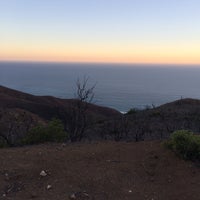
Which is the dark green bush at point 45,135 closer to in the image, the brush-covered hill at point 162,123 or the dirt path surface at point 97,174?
the dirt path surface at point 97,174

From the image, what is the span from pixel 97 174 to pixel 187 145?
171 centimetres

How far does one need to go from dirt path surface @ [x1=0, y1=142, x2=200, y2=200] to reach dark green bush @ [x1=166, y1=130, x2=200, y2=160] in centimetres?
17

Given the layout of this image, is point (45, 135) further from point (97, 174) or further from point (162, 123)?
point (162, 123)

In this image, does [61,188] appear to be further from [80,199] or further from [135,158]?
[135,158]

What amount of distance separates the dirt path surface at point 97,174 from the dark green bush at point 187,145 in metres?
0.17

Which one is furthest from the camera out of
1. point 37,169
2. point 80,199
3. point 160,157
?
point 160,157

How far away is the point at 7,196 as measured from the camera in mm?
6121

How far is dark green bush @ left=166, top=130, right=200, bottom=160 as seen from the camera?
7.18 metres

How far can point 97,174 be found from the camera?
6727mm

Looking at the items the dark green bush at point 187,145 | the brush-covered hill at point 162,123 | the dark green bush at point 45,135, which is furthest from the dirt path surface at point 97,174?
the brush-covered hill at point 162,123

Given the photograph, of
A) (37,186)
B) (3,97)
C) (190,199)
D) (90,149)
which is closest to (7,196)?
(37,186)

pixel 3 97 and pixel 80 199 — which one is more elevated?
pixel 80 199

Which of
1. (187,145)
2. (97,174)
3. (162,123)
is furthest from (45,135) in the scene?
(162,123)

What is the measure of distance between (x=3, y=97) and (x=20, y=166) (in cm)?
4620
